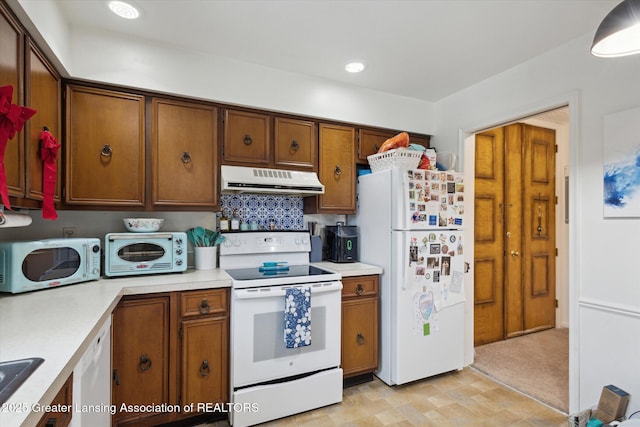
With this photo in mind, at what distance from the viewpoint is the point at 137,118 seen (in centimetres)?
222

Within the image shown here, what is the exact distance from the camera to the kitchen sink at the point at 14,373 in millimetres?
787

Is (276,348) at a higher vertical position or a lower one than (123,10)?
lower

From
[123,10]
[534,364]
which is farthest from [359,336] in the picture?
[123,10]

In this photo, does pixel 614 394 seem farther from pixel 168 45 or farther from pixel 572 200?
pixel 168 45

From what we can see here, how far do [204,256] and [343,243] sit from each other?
1.16 metres

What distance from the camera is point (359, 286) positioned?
258 centimetres

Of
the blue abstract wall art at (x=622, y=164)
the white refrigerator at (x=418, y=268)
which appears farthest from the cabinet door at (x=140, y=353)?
the blue abstract wall art at (x=622, y=164)

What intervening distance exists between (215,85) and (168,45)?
38 centimetres

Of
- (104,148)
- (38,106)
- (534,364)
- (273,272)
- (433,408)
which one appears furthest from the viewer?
(534,364)

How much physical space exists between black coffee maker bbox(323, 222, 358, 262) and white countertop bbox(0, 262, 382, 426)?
1044 mm

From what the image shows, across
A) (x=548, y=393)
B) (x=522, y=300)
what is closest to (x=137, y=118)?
(x=548, y=393)

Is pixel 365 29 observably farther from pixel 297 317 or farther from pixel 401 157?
pixel 297 317

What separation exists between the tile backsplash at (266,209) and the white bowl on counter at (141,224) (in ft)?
1.84

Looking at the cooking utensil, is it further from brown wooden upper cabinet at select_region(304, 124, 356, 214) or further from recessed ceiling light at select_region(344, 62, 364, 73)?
recessed ceiling light at select_region(344, 62, 364, 73)
